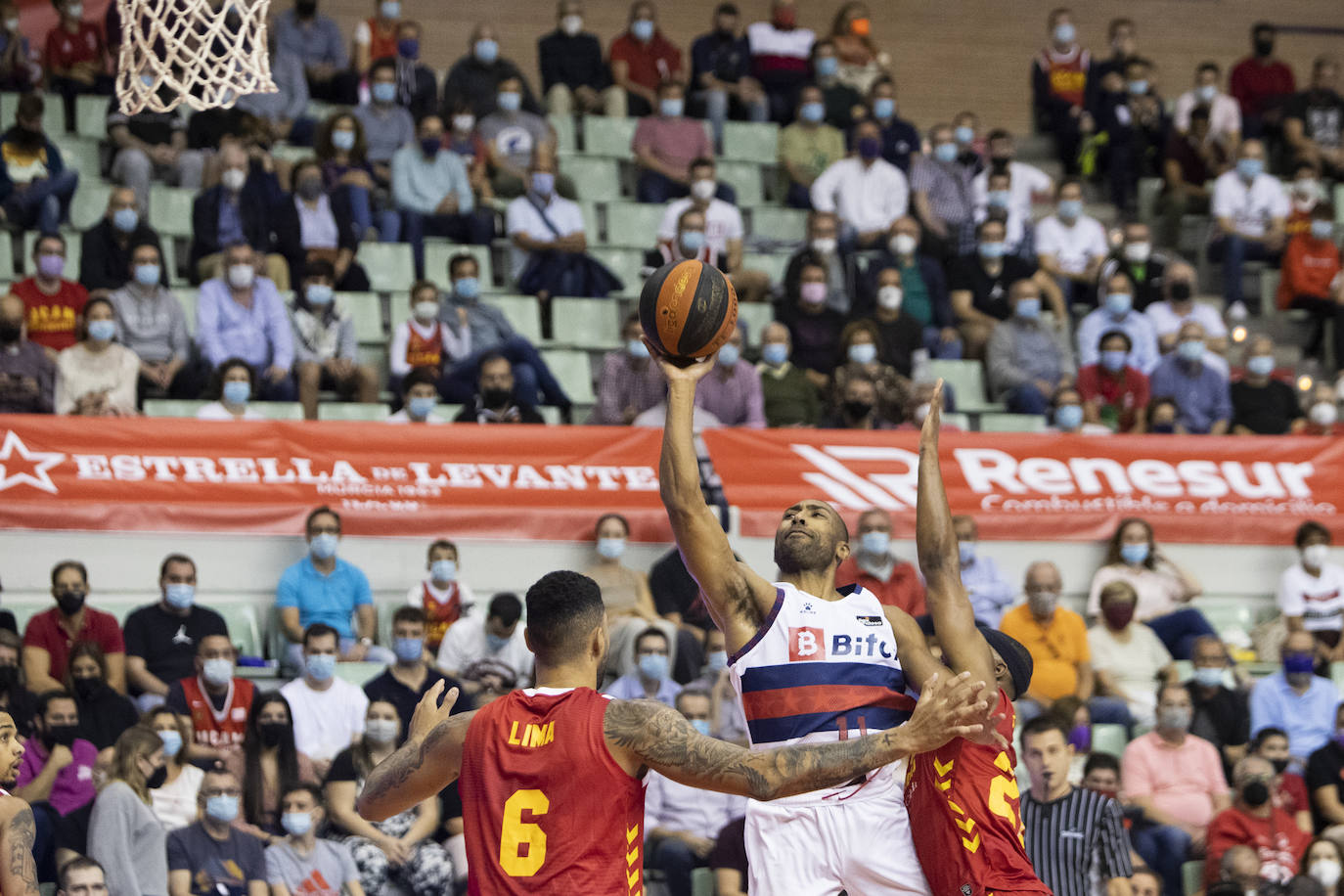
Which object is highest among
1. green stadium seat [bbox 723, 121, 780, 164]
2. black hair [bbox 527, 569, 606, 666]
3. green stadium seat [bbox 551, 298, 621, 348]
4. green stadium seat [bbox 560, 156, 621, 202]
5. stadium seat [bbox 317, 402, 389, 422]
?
green stadium seat [bbox 723, 121, 780, 164]

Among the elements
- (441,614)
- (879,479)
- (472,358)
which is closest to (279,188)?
(472,358)

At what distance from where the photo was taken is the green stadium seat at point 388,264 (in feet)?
47.0

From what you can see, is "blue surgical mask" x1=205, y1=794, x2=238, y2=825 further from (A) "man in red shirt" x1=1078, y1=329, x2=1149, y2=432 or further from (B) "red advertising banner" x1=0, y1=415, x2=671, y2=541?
(A) "man in red shirt" x1=1078, y1=329, x2=1149, y2=432

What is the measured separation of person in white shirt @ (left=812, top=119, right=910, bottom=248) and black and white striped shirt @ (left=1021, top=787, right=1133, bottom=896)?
8.14 meters

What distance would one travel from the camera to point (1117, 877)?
8469 mm

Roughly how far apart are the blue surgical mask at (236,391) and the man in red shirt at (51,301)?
1254 mm

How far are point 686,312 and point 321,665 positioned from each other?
5425 mm

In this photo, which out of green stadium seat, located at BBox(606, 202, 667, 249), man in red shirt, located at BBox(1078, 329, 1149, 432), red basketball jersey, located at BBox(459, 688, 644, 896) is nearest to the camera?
red basketball jersey, located at BBox(459, 688, 644, 896)

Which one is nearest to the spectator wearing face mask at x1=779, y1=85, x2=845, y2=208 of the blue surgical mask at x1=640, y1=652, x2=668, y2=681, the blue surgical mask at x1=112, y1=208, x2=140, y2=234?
the blue surgical mask at x1=112, y1=208, x2=140, y2=234

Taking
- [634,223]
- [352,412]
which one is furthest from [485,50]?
[352,412]

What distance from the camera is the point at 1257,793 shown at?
32.8ft

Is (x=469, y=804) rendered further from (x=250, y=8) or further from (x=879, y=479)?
(x=879, y=479)

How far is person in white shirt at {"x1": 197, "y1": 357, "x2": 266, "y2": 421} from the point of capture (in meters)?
12.4

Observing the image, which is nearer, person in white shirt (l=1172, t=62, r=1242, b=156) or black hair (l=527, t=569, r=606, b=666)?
black hair (l=527, t=569, r=606, b=666)
